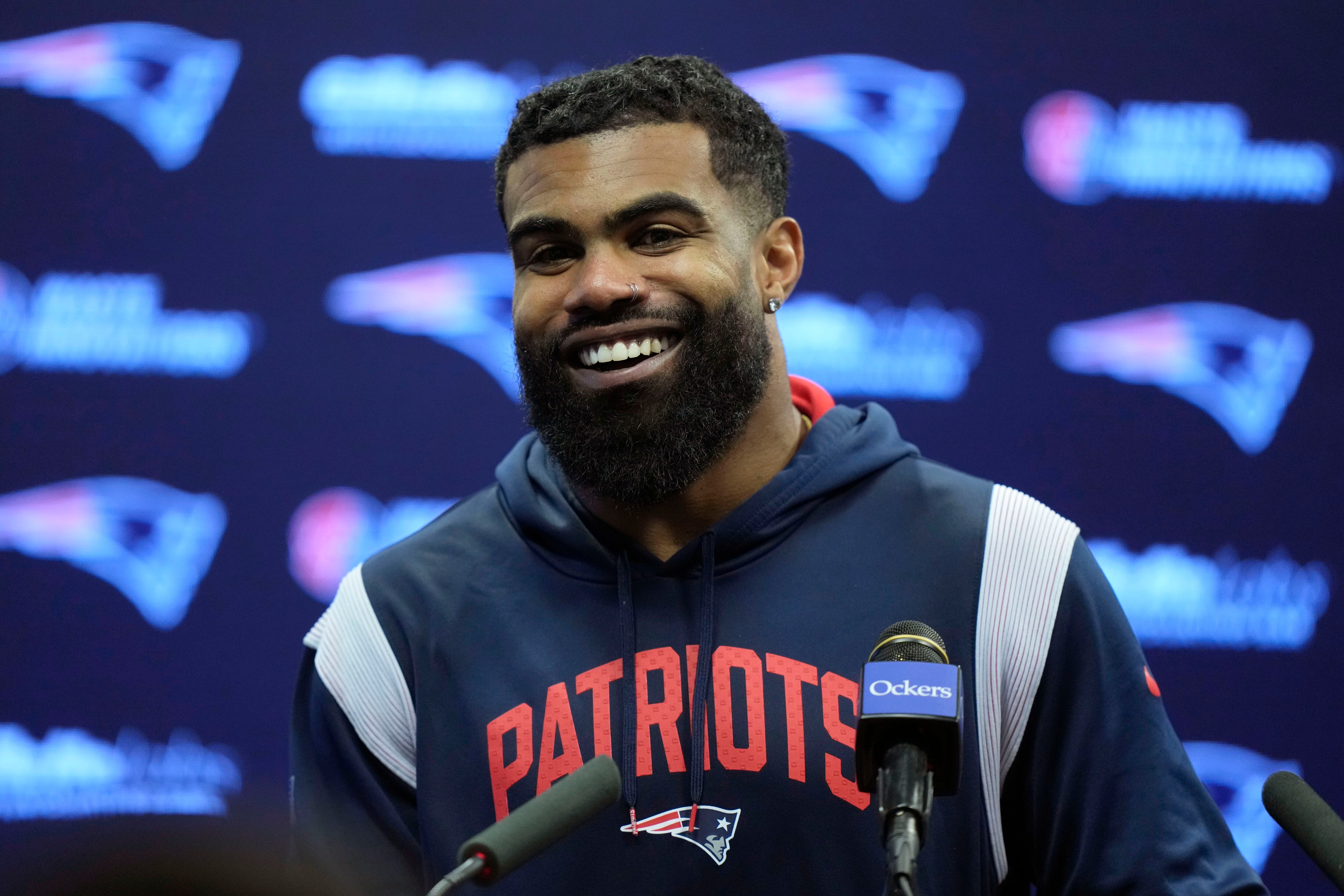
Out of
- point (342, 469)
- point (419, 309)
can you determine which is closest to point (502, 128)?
point (419, 309)

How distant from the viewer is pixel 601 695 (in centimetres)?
132

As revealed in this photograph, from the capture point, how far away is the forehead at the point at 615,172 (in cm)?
137

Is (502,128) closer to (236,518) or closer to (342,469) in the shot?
(342,469)

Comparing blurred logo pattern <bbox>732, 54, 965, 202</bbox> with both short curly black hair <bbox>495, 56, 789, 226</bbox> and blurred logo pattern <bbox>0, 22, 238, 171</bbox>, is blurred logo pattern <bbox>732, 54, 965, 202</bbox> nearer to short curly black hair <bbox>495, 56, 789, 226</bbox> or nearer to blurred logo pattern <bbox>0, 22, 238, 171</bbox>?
short curly black hair <bbox>495, 56, 789, 226</bbox>

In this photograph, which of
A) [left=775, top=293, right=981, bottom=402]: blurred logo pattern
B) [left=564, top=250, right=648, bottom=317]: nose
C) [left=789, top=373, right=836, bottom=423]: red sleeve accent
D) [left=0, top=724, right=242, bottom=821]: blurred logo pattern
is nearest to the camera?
[left=564, top=250, right=648, bottom=317]: nose

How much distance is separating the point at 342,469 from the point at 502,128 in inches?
30.3

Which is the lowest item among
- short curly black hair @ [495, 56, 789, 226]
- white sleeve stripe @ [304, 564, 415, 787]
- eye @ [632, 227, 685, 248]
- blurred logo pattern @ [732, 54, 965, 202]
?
white sleeve stripe @ [304, 564, 415, 787]

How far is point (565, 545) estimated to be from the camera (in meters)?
1.42

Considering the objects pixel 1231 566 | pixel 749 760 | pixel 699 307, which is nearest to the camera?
pixel 749 760

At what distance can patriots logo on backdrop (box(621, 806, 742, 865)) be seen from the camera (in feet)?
4.05

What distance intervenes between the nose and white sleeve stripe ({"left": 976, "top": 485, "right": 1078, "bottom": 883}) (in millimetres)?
513

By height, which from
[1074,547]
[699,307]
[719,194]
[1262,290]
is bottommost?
[1074,547]

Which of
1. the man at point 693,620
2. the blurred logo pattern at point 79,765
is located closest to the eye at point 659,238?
the man at point 693,620

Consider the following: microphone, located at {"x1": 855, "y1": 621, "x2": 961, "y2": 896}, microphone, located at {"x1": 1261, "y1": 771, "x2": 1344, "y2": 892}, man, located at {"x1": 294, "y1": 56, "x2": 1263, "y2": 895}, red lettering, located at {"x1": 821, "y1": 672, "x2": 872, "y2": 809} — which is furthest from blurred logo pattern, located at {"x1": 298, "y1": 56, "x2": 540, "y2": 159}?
microphone, located at {"x1": 1261, "y1": 771, "x2": 1344, "y2": 892}
